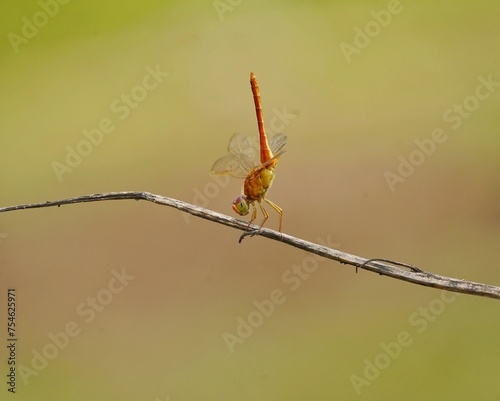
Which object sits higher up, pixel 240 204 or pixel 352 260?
pixel 240 204

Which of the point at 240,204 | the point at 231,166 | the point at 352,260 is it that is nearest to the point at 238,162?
the point at 231,166

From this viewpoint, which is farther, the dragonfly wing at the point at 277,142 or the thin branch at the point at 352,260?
the dragonfly wing at the point at 277,142

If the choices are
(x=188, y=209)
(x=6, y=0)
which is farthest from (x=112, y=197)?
(x=6, y=0)

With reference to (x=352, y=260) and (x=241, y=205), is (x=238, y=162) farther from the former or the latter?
(x=352, y=260)

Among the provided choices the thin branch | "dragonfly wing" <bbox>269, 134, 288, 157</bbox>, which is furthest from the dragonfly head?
the thin branch

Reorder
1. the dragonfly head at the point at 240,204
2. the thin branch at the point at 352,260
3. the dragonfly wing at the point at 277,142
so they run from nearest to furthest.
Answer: the thin branch at the point at 352,260 → the dragonfly head at the point at 240,204 → the dragonfly wing at the point at 277,142

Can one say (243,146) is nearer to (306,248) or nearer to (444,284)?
(306,248)

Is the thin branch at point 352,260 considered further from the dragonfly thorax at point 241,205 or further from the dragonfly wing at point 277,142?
the dragonfly wing at point 277,142

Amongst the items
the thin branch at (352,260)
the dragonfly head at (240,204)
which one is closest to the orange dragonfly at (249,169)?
the dragonfly head at (240,204)
